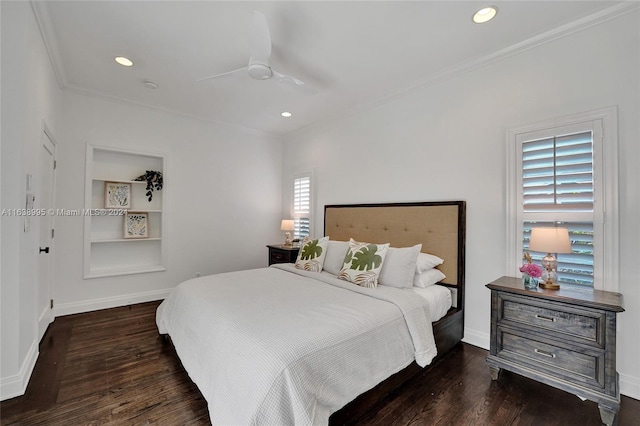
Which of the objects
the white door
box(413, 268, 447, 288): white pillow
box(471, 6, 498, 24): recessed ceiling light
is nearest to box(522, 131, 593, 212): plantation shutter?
box(413, 268, 447, 288): white pillow

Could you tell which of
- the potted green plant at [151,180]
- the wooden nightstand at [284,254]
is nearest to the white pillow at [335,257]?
the wooden nightstand at [284,254]

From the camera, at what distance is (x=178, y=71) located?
3.08 m

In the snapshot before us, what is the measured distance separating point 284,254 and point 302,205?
1.01 meters

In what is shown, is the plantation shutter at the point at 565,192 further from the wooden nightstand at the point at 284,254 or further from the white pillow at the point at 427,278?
the wooden nightstand at the point at 284,254

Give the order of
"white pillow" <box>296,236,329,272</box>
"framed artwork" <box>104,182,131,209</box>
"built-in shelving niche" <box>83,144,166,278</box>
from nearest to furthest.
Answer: "white pillow" <box>296,236,329,272</box>
"built-in shelving niche" <box>83,144,166,278</box>
"framed artwork" <box>104,182,131,209</box>

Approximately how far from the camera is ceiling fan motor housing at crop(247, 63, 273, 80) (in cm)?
227

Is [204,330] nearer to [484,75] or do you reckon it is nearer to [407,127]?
[407,127]

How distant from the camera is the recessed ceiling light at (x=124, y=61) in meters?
2.83

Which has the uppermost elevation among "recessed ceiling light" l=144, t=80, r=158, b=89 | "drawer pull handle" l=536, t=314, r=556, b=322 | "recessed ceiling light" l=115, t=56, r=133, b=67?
"recessed ceiling light" l=115, t=56, r=133, b=67

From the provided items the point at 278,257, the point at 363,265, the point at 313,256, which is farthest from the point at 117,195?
the point at 363,265

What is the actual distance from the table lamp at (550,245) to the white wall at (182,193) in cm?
411

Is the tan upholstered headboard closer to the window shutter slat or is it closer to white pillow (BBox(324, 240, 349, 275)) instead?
white pillow (BBox(324, 240, 349, 275))

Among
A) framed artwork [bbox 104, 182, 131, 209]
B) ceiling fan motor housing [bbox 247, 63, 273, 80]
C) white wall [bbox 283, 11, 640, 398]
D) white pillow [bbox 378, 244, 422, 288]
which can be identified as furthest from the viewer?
framed artwork [bbox 104, 182, 131, 209]

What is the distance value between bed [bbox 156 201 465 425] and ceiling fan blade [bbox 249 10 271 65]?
192 centimetres
